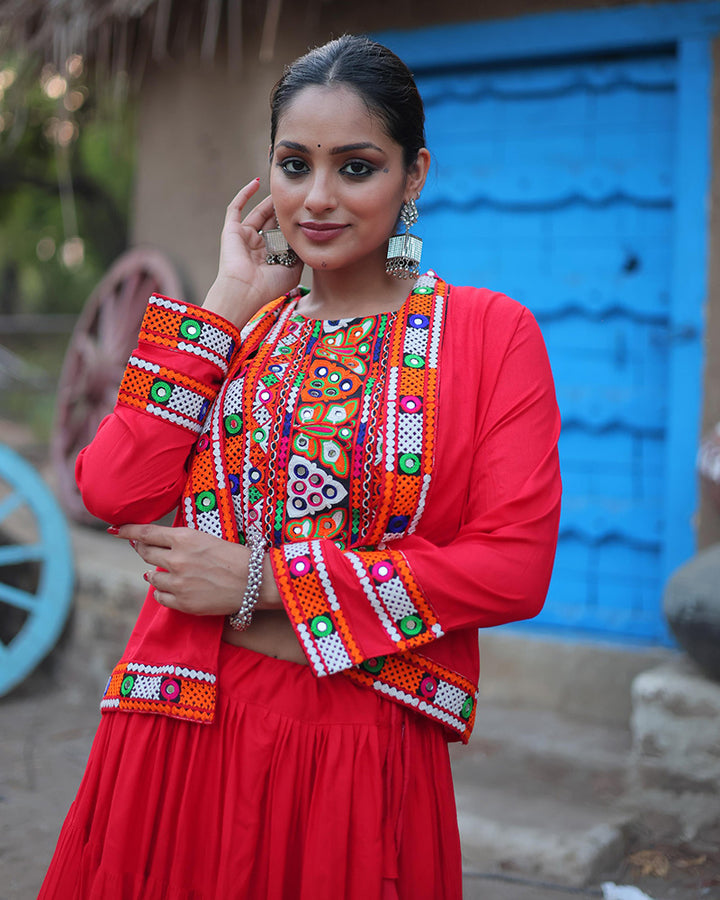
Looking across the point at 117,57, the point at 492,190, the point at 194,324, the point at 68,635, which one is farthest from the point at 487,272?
the point at 194,324

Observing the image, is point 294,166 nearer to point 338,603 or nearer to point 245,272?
point 245,272

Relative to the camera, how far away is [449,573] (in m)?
1.42

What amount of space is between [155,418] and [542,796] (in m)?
2.38

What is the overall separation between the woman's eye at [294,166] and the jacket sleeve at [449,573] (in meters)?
0.49

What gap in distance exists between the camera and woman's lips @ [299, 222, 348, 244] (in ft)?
5.06

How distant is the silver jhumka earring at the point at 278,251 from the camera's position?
5.72 feet

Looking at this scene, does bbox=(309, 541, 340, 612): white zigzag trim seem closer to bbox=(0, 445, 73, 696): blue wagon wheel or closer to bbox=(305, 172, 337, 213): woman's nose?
bbox=(305, 172, 337, 213): woman's nose

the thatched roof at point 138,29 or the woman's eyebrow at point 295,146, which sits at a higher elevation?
the thatched roof at point 138,29

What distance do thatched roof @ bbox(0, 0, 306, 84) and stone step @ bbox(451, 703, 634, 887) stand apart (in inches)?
124

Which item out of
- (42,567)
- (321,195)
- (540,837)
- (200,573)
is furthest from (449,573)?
(42,567)

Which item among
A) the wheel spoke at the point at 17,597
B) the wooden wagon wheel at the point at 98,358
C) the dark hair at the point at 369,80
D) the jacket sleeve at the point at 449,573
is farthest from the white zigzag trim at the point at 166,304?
the wooden wagon wheel at the point at 98,358

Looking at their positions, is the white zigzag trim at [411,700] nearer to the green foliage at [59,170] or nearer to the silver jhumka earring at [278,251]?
the silver jhumka earring at [278,251]

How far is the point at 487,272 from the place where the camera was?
4.31 m

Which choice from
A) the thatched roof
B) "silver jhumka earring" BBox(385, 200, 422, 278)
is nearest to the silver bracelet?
"silver jhumka earring" BBox(385, 200, 422, 278)
